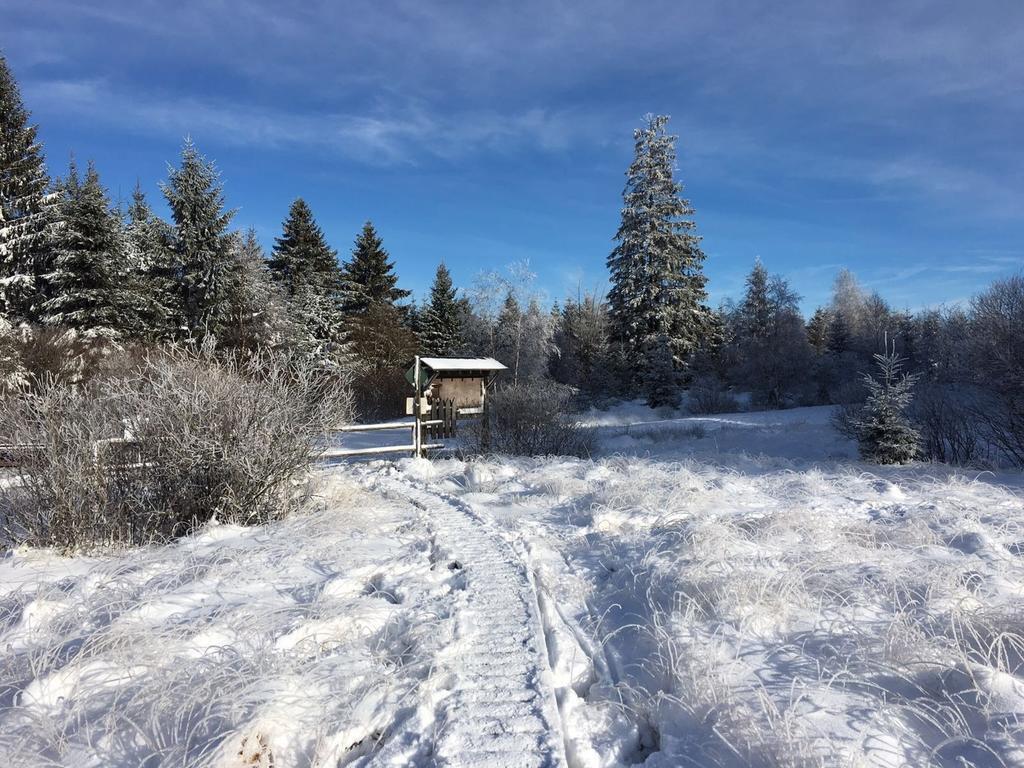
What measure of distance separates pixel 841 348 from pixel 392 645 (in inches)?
1521

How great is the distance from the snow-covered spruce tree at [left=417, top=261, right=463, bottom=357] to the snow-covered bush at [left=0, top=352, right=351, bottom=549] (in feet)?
85.3

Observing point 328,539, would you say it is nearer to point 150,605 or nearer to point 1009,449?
point 150,605

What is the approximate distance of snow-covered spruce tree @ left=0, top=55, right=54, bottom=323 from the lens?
17422 millimetres

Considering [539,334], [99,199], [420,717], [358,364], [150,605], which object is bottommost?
[420,717]

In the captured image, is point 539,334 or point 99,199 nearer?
point 99,199

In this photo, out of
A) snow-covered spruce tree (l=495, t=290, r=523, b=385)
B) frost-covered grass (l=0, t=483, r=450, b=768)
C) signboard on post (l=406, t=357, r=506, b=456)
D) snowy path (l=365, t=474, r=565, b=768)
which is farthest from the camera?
snow-covered spruce tree (l=495, t=290, r=523, b=385)

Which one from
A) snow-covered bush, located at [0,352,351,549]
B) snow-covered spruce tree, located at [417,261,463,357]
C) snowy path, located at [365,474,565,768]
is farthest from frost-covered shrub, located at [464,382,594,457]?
snow-covered spruce tree, located at [417,261,463,357]

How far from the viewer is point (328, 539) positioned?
537cm

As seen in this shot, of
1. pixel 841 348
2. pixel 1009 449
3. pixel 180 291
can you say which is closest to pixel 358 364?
pixel 180 291

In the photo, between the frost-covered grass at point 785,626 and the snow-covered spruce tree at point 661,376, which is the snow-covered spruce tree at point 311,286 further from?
the frost-covered grass at point 785,626

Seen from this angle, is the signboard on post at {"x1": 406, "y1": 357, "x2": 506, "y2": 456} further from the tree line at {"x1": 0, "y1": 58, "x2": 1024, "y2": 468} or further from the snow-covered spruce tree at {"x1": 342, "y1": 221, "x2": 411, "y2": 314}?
the snow-covered spruce tree at {"x1": 342, "y1": 221, "x2": 411, "y2": 314}

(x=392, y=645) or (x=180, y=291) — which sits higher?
(x=180, y=291)

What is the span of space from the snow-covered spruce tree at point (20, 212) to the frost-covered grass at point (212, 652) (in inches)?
692

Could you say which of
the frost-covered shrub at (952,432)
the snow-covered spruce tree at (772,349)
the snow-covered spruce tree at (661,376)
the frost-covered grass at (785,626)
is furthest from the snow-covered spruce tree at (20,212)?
the snow-covered spruce tree at (772,349)
